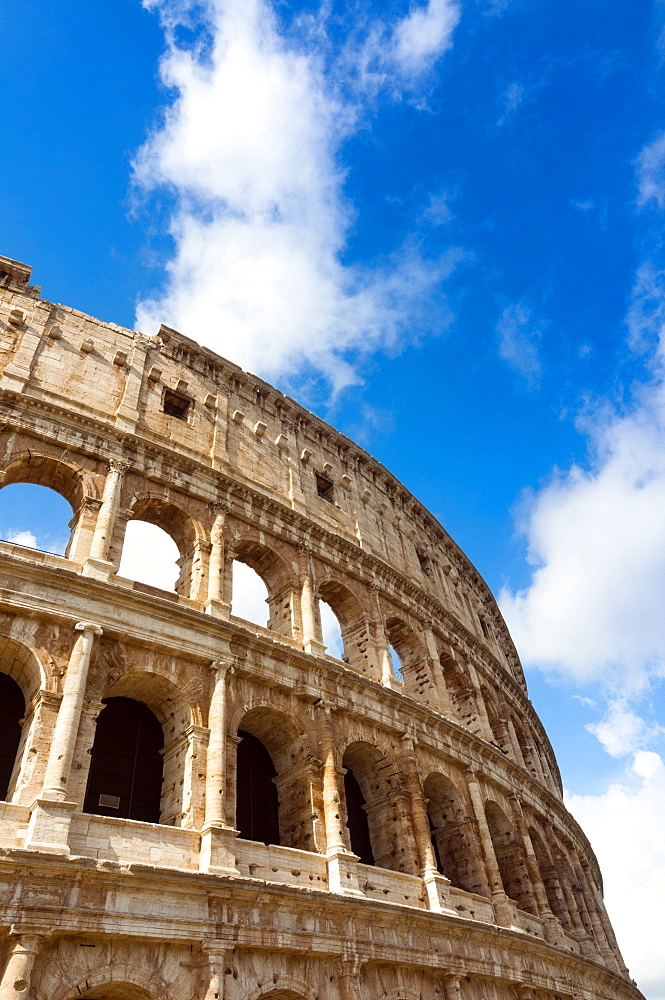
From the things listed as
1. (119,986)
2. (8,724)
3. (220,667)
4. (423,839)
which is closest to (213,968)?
(119,986)

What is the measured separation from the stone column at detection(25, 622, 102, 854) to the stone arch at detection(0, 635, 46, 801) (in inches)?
12.2

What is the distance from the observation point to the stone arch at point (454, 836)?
1523 centimetres

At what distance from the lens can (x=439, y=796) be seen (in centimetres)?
1641

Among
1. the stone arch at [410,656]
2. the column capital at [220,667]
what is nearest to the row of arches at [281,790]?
the column capital at [220,667]

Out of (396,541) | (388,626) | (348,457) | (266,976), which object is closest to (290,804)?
(266,976)

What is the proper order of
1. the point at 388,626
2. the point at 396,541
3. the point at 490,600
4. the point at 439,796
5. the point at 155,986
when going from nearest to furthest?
the point at 155,986 → the point at 439,796 → the point at 388,626 → the point at 396,541 → the point at 490,600

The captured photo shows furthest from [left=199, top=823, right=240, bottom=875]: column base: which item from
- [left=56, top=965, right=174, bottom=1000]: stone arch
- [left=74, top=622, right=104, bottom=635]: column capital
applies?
[left=74, top=622, right=104, bottom=635]: column capital

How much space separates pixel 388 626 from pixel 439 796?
15.6ft

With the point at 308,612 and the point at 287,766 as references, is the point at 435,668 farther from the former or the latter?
the point at 287,766

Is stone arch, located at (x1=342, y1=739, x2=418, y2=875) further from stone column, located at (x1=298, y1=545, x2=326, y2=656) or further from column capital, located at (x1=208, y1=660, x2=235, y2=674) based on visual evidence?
column capital, located at (x1=208, y1=660, x2=235, y2=674)

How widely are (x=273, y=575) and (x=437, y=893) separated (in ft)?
24.7

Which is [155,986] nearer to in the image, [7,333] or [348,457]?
[7,333]

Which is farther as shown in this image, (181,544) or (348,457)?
(348,457)

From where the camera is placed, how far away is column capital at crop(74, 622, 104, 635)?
443 inches
